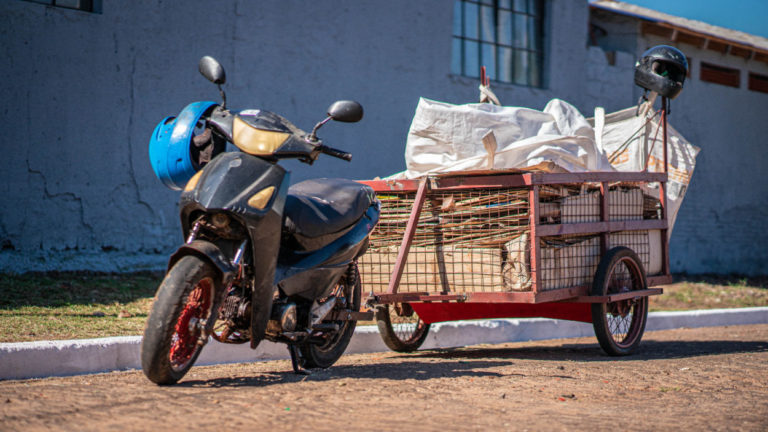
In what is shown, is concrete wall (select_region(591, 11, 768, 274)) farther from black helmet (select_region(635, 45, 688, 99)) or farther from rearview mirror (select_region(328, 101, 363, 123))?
rearview mirror (select_region(328, 101, 363, 123))

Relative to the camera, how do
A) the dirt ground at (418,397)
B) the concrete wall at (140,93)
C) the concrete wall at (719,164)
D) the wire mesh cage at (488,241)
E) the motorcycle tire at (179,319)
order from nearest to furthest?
the dirt ground at (418,397) < the motorcycle tire at (179,319) < the wire mesh cage at (488,241) < the concrete wall at (140,93) < the concrete wall at (719,164)

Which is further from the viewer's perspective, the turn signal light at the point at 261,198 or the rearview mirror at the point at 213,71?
the rearview mirror at the point at 213,71

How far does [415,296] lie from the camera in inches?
227

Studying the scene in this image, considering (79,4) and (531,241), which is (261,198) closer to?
(531,241)

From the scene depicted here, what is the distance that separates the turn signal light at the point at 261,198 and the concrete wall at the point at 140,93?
545cm

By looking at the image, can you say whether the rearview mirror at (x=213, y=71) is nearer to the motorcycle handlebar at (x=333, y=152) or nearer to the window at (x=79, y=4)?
the motorcycle handlebar at (x=333, y=152)

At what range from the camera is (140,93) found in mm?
9430

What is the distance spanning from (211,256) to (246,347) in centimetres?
226

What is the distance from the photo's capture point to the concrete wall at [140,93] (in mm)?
8695

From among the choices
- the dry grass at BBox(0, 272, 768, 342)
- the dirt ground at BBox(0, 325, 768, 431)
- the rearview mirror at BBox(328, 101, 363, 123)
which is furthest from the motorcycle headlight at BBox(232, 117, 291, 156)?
the dry grass at BBox(0, 272, 768, 342)

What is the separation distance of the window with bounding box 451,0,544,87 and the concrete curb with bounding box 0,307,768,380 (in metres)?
5.17

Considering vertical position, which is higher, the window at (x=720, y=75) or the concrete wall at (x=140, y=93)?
the window at (x=720, y=75)

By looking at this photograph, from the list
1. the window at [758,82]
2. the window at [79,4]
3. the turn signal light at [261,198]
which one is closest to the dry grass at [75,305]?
the turn signal light at [261,198]

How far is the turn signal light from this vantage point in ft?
13.3
